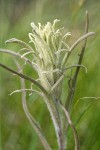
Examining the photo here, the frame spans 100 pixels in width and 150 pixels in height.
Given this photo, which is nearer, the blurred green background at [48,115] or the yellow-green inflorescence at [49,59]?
the yellow-green inflorescence at [49,59]

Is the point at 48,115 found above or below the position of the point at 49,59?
below

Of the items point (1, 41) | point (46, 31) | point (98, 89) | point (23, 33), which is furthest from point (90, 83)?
point (23, 33)

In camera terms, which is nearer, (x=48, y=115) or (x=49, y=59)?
(x=49, y=59)

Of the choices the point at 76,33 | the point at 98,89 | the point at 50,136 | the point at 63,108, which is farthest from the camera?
the point at 76,33

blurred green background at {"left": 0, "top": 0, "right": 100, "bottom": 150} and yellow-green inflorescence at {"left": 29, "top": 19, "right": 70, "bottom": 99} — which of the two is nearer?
yellow-green inflorescence at {"left": 29, "top": 19, "right": 70, "bottom": 99}

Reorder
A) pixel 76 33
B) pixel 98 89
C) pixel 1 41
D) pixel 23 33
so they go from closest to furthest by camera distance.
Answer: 1. pixel 1 41
2. pixel 98 89
3. pixel 76 33
4. pixel 23 33

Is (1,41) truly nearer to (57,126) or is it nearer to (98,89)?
(98,89)

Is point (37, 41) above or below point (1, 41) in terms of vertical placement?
below

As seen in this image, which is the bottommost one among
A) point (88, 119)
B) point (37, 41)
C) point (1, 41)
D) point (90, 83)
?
point (88, 119)

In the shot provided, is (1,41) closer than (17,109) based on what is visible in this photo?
Yes
